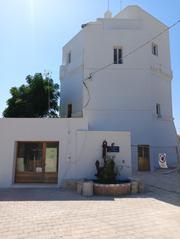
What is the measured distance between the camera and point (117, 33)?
62.6 feet

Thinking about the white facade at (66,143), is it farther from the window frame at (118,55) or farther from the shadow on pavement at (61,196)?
the window frame at (118,55)

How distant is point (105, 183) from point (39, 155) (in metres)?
4.00

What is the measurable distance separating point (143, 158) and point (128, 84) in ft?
19.1

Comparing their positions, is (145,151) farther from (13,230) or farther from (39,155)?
(13,230)

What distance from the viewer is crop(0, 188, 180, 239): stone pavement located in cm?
550

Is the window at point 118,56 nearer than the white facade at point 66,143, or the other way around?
the white facade at point 66,143

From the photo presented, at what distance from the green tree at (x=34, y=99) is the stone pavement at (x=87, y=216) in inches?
599

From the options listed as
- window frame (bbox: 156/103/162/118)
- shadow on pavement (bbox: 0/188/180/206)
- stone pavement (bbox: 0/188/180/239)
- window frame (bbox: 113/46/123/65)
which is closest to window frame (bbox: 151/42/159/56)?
window frame (bbox: 113/46/123/65)

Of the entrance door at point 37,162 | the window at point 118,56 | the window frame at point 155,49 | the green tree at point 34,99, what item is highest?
the window frame at point 155,49

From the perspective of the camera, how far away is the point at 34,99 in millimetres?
24516

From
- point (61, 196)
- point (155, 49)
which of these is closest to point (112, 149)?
point (61, 196)

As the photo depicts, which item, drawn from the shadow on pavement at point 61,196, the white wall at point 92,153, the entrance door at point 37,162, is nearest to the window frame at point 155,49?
the white wall at point 92,153

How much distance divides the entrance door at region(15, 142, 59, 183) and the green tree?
39.1 ft

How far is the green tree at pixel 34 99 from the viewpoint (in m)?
24.5
